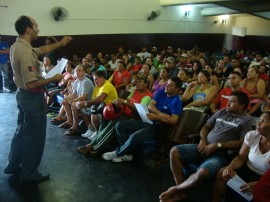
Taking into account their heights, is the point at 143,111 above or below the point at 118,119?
above

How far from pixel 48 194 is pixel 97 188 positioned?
1.44 ft

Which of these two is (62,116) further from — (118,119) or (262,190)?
(262,190)

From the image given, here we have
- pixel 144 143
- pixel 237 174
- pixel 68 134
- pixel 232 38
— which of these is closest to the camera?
pixel 237 174

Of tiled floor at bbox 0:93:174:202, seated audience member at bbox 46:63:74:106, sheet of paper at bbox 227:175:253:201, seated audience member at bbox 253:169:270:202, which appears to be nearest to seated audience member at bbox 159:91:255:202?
sheet of paper at bbox 227:175:253:201

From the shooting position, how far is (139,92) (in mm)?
3412

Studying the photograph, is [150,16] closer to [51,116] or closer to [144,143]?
[51,116]

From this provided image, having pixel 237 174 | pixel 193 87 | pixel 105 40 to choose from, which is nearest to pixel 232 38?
pixel 105 40

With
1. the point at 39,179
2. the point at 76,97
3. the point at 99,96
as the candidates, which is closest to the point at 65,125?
the point at 76,97

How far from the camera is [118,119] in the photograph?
326cm

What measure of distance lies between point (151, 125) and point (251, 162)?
1206 mm

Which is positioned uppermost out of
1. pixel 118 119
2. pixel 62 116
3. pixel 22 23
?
pixel 22 23

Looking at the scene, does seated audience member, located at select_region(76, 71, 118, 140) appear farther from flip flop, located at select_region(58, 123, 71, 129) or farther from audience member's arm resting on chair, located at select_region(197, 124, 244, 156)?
audience member's arm resting on chair, located at select_region(197, 124, 244, 156)

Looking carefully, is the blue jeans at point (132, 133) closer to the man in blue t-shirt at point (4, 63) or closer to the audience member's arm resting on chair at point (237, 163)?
the audience member's arm resting on chair at point (237, 163)

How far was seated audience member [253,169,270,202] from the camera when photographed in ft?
5.42
